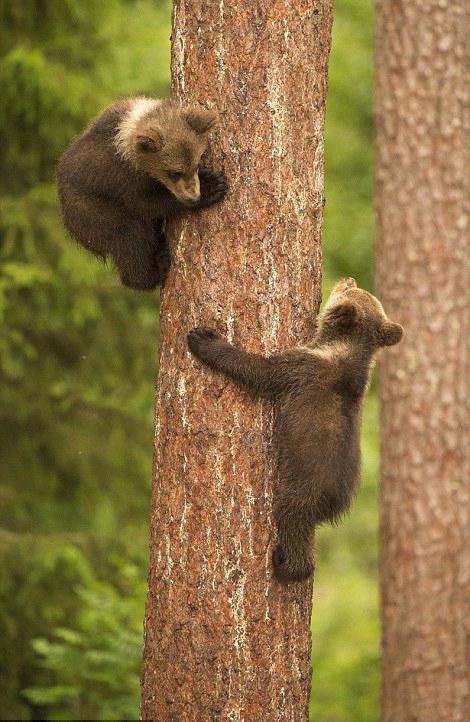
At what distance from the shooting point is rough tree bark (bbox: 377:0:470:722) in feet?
25.7

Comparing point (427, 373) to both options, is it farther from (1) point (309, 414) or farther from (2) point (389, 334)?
(1) point (309, 414)

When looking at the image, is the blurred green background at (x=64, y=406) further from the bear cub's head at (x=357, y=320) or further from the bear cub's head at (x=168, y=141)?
the bear cub's head at (x=357, y=320)

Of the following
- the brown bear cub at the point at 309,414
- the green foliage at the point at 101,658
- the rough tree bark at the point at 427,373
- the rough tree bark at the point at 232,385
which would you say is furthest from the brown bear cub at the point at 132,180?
the rough tree bark at the point at 427,373

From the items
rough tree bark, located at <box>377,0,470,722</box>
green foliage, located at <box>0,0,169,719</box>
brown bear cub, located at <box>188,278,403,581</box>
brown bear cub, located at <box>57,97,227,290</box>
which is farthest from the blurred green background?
brown bear cub, located at <box>188,278,403,581</box>

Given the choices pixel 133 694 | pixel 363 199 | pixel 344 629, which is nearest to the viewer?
pixel 133 694

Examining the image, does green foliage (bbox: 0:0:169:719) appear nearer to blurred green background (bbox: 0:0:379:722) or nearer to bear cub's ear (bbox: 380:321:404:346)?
blurred green background (bbox: 0:0:379:722)

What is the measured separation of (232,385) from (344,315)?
912 mm

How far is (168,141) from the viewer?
489cm

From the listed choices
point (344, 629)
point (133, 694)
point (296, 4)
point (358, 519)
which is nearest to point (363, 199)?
point (358, 519)

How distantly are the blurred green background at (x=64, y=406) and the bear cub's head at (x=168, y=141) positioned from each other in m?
3.01

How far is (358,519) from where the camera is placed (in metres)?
15.6

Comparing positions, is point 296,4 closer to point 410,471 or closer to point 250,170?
point 250,170

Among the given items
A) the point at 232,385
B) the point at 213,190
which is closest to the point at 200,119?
the point at 213,190

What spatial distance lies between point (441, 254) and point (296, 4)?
3.78 m
